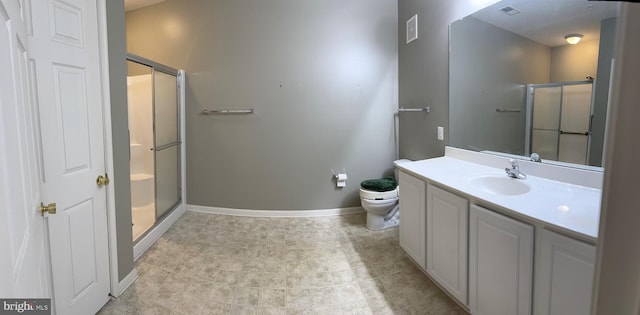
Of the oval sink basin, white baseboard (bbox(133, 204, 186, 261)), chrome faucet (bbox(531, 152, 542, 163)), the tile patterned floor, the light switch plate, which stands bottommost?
the tile patterned floor

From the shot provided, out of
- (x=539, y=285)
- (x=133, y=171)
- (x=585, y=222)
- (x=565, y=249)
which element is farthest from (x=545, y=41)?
(x=133, y=171)

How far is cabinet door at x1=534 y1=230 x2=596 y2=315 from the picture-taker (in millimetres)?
1076

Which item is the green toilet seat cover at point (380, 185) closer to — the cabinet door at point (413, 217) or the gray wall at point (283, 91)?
the gray wall at point (283, 91)

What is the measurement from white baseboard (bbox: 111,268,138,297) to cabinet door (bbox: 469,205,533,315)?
7.09 ft

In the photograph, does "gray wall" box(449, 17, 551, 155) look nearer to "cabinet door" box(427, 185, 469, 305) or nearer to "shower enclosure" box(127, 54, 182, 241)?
"cabinet door" box(427, 185, 469, 305)

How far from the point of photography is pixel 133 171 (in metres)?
3.51

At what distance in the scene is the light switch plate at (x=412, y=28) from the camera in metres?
2.91

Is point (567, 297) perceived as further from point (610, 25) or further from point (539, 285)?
point (610, 25)

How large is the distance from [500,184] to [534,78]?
2.22 ft

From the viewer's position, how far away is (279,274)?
7.30 ft

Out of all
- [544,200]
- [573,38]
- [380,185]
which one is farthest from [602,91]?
[380,185]

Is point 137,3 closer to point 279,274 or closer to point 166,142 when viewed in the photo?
point 166,142

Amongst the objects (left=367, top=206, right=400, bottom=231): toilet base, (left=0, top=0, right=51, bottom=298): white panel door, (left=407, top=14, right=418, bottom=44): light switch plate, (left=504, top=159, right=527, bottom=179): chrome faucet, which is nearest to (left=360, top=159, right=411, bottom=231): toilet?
(left=367, top=206, right=400, bottom=231): toilet base

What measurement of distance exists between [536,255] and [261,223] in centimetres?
257
